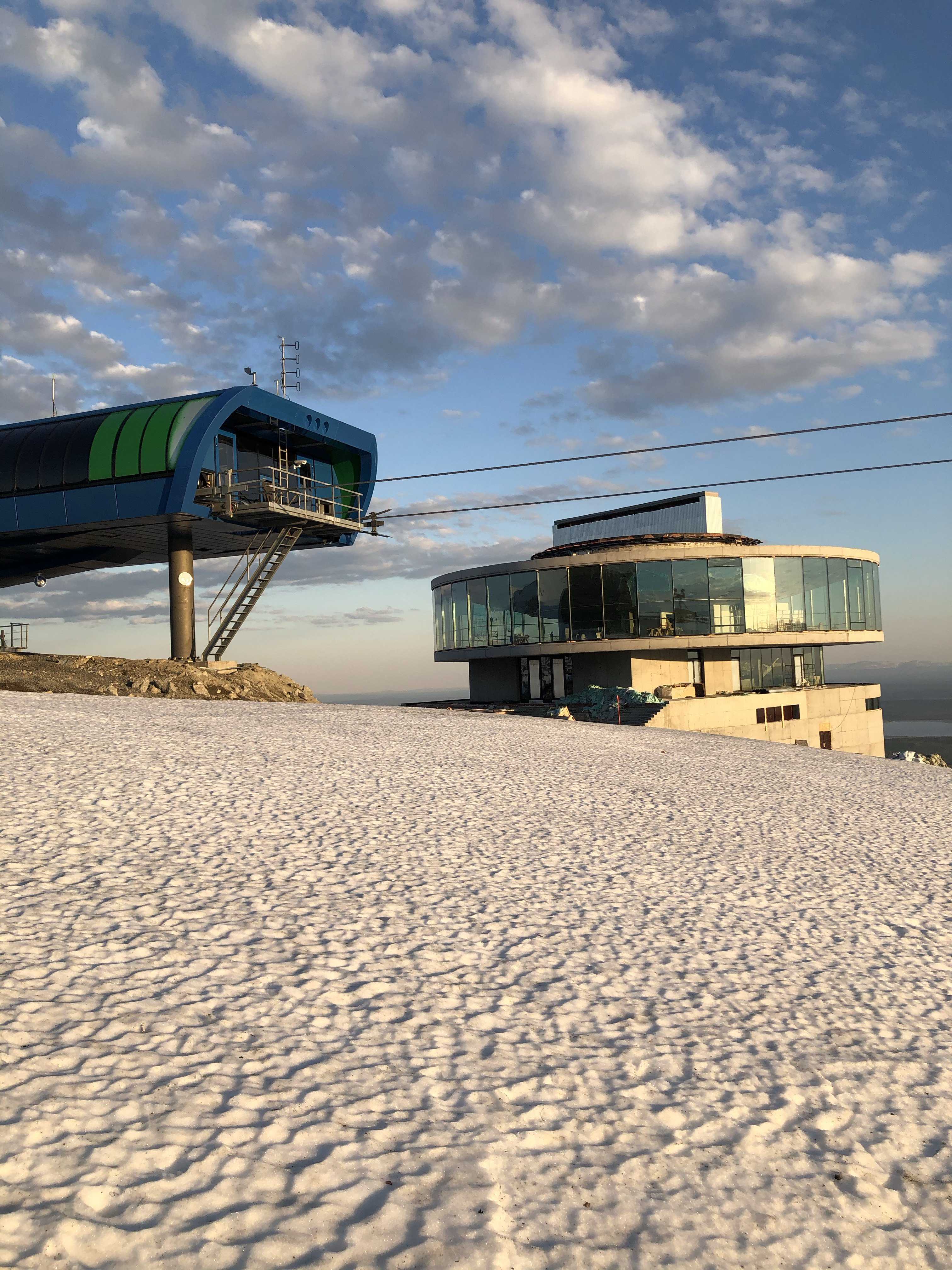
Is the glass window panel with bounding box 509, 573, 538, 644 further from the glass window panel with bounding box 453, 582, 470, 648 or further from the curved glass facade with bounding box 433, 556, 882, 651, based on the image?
the glass window panel with bounding box 453, 582, 470, 648

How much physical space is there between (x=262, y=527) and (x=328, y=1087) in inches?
1133

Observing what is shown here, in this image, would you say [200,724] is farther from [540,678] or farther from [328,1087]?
[540,678]

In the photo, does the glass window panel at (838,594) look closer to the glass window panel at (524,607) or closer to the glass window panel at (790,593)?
the glass window panel at (790,593)

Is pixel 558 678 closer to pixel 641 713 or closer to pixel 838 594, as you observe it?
pixel 641 713

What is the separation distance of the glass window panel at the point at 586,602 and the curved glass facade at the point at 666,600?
3 centimetres

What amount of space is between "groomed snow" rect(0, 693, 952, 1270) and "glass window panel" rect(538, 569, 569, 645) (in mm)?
25669

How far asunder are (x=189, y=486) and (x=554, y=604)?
642 inches

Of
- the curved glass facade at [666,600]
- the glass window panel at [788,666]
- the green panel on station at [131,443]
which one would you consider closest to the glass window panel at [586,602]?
the curved glass facade at [666,600]

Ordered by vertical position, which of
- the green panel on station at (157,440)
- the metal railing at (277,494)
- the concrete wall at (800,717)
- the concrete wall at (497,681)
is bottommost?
the concrete wall at (800,717)

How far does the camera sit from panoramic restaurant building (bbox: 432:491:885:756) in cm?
3572

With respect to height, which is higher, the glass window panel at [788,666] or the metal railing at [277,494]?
the metal railing at [277,494]

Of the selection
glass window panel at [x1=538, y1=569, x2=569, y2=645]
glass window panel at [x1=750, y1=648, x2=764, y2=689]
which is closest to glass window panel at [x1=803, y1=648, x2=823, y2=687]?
glass window panel at [x1=750, y1=648, x2=764, y2=689]

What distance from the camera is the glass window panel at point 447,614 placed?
42312 millimetres

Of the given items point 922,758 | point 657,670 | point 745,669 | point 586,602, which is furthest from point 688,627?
point 922,758
